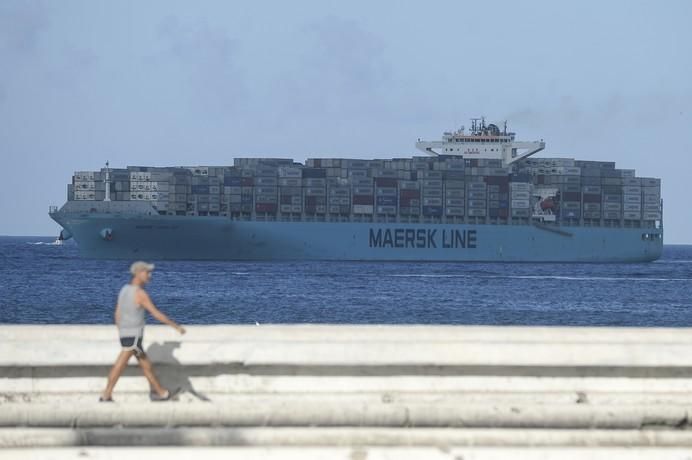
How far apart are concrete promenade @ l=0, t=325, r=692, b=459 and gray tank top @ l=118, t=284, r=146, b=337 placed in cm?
34

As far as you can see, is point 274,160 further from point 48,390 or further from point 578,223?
point 48,390

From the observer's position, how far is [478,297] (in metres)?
41.0

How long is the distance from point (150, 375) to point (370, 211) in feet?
229

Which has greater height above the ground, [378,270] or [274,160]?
[274,160]

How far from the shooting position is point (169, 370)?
27.3 ft

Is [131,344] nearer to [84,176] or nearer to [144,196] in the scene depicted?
[144,196]

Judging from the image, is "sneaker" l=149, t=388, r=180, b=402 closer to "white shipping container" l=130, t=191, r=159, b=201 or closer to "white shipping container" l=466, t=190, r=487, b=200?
"white shipping container" l=130, t=191, r=159, b=201

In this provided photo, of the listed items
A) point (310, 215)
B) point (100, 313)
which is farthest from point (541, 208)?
point (100, 313)

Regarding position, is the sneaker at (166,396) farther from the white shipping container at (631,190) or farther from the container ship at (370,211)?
the white shipping container at (631,190)

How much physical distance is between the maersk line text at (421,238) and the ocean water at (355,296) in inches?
436

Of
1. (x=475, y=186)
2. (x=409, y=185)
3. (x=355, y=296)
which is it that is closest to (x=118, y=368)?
(x=355, y=296)

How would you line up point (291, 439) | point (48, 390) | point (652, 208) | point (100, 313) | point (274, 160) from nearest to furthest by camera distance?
point (291, 439)
point (48, 390)
point (100, 313)
point (274, 160)
point (652, 208)

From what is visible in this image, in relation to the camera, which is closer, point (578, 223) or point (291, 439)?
point (291, 439)

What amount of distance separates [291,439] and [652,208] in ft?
270
